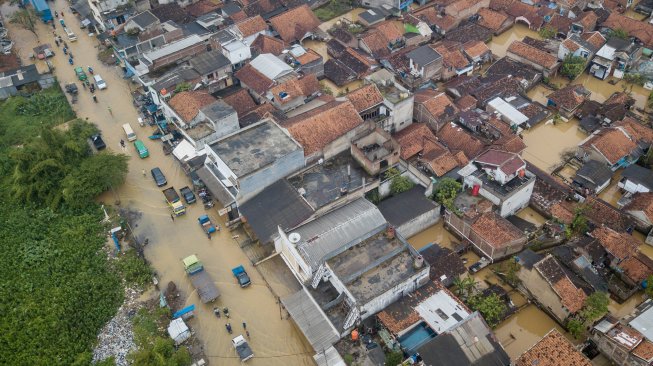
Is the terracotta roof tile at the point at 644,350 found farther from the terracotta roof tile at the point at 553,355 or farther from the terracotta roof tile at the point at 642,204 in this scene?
the terracotta roof tile at the point at 642,204

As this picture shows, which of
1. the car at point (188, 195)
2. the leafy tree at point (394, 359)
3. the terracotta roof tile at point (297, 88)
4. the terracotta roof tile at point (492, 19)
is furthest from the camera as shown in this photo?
the terracotta roof tile at point (492, 19)

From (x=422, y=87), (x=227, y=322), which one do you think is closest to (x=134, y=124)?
(x=227, y=322)

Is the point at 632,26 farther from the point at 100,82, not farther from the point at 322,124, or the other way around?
the point at 100,82

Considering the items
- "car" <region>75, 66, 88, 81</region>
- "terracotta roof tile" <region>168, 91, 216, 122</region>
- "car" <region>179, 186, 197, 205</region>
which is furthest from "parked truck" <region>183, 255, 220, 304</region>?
"car" <region>75, 66, 88, 81</region>

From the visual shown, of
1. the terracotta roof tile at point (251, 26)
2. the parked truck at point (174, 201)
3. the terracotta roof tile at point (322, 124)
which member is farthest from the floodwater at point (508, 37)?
the parked truck at point (174, 201)

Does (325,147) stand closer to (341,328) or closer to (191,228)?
(191,228)

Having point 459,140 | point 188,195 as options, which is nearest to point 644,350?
point 459,140
